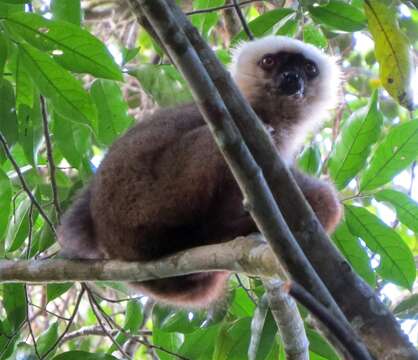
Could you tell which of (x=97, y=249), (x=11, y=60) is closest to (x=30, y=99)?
(x=11, y=60)

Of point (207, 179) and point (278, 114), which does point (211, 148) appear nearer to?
point (207, 179)

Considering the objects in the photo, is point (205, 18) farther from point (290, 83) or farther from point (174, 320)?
point (174, 320)

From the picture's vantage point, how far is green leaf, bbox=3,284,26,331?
4246 mm

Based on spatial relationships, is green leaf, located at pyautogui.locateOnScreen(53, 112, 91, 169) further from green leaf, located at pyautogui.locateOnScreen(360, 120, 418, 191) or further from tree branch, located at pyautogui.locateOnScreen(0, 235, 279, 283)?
green leaf, located at pyautogui.locateOnScreen(360, 120, 418, 191)

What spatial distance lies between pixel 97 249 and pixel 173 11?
1633 millimetres

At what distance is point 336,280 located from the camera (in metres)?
2.57

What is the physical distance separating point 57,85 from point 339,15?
162 cm

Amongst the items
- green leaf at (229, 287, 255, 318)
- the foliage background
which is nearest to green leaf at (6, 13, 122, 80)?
the foliage background

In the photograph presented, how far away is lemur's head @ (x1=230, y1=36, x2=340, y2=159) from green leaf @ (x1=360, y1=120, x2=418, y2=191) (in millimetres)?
588

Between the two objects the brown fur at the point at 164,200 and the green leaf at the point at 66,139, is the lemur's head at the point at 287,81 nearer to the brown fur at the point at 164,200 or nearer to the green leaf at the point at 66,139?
the brown fur at the point at 164,200

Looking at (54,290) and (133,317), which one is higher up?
(54,290)

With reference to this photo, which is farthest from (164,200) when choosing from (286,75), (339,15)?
(286,75)

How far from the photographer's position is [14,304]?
426 centimetres

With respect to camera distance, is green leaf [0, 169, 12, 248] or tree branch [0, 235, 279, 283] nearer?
tree branch [0, 235, 279, 283]
